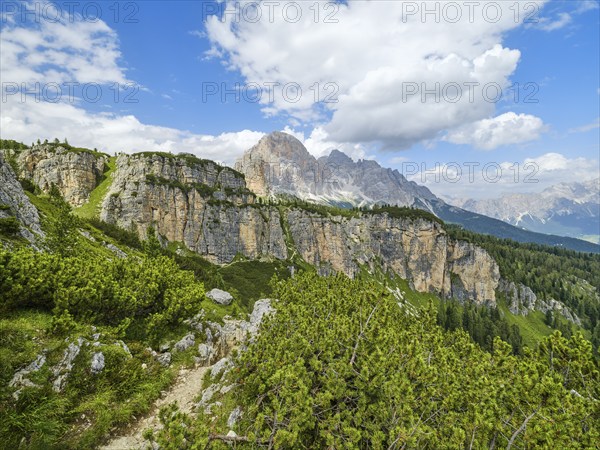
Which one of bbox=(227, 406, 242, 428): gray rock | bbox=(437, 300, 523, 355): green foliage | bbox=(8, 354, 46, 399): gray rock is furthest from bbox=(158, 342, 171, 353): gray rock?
bbox=(437, 300, 523, 355): green foliage

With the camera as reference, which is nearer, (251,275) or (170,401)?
(170,401)

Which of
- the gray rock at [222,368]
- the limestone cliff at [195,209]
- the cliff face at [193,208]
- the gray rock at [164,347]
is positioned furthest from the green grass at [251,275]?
the gray rock at [222,368]

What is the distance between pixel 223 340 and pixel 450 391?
24.5 meters

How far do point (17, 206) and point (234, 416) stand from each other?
53810 mm

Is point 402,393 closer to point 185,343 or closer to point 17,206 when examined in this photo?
point 185,343

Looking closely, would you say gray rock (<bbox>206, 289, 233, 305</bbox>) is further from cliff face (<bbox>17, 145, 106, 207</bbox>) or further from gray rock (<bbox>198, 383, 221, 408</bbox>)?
cliff face (<bbox>17, 145, 106, 207</bbox>)

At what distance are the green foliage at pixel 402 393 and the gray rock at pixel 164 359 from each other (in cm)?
891

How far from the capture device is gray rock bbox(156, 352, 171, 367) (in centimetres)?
2414

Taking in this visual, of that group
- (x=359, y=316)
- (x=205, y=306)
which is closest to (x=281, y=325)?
(x=359, y=316)

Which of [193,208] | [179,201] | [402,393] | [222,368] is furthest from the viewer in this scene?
[193,208]

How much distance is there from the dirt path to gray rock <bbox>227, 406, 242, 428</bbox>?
4.58 metres

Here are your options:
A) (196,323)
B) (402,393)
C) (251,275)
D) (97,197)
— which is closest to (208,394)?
(402,393)

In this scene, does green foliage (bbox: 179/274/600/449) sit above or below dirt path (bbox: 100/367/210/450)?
above

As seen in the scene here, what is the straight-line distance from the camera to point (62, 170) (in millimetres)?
137250
